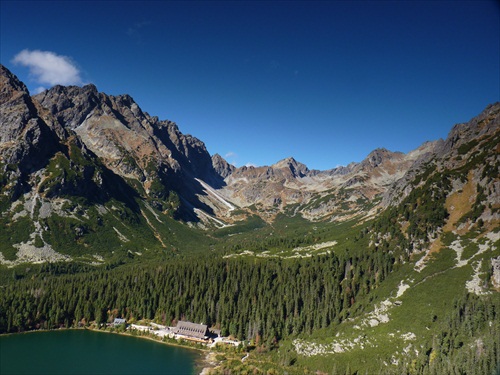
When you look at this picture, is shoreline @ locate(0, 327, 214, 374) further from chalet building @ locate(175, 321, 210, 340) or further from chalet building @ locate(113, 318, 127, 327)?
chalet building @ locate(175, 321, 210, 340)

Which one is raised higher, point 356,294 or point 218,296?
point 356,294

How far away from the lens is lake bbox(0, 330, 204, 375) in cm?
8962

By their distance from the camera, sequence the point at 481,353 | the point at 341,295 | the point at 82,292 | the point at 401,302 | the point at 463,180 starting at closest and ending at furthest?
the point at 481,353 < the point at 401,302 < the point at 341,295 < the point at 82,292 < the point at 463,180

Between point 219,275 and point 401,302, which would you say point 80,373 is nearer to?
point 219,275

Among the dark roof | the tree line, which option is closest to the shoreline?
the tree line

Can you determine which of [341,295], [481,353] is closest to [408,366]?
[481,353]

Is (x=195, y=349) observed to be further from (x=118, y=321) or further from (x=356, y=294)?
(x=356, y=294)

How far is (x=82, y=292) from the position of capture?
463 feet

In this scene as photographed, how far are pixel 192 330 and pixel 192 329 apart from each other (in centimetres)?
39

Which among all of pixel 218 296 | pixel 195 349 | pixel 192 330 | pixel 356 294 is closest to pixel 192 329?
pixel 192 330

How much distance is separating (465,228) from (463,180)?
105 feet

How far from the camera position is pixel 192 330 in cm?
12144

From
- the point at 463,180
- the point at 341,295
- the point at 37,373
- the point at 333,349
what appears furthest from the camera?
the point at 463,180

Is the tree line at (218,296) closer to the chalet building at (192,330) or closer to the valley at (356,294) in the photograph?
the valley at (356,294)
